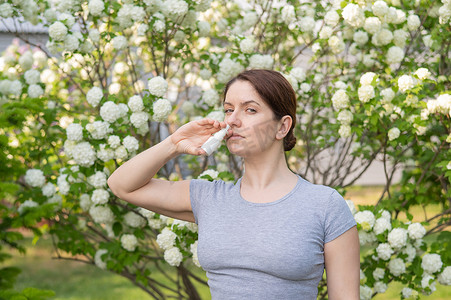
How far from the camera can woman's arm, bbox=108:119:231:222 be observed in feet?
6.49

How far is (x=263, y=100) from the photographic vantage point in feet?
6.05

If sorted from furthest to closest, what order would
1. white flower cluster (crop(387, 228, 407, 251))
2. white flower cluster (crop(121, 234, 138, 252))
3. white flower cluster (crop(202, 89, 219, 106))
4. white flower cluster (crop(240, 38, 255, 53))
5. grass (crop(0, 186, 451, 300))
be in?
grass (crop(0, 186, 451, 300)) → white flower cluster (crop(202, 89, 219, 106)) → white flower cluster (crop(240, 38, 255, 53)) → white flower cluster (crop(121, 234, 138, 252)) → white flower cluster (crop(387, 228, 407, 251))

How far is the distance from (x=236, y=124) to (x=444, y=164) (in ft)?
4.68

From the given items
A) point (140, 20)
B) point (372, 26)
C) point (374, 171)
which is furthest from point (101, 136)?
point (374, 171)

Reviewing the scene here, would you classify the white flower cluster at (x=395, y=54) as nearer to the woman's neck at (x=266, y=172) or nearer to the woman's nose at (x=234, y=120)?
the woman's neck at (x=266, y=172)

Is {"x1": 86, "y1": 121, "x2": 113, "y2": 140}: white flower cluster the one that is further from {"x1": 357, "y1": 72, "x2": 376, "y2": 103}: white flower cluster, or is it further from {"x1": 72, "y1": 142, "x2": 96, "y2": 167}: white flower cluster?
{"x1": 357, "y1": 72, "x2": 376, "y2": 103}: white flower cluster

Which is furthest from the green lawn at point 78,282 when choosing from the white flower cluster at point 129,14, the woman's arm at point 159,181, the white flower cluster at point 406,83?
the woman's arm at point 159,181

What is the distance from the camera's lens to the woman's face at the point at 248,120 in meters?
1.84

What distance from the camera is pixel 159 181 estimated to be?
210 centimetres

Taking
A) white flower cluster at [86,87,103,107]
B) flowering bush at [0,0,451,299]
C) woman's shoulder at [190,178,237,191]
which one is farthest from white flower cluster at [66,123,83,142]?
woman's shoulder at [190,178,237,191]

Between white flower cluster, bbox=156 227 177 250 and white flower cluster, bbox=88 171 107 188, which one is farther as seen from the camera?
white flower cluster, bbox=88 171 107 188

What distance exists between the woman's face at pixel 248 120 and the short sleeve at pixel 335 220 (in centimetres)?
32

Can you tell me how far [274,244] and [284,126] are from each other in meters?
0.45

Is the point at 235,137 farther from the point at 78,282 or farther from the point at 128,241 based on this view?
the point at 78,282
